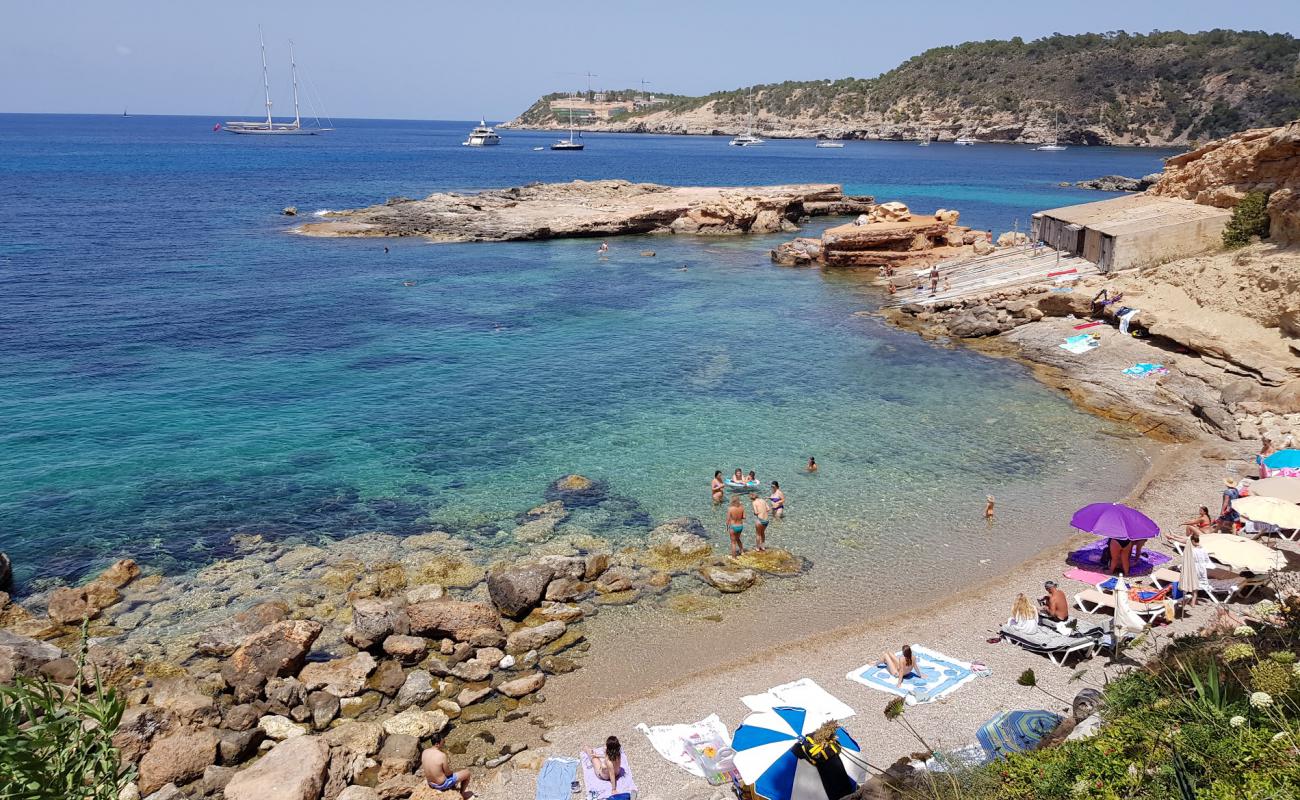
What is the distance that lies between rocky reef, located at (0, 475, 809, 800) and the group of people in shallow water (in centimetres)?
65

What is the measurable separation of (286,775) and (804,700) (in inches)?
311

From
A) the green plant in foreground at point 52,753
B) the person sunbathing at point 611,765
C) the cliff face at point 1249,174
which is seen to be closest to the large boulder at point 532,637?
the person sunbathing at point 611,765

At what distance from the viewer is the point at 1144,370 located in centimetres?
2861

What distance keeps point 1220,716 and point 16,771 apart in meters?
10.2

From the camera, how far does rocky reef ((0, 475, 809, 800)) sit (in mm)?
12391

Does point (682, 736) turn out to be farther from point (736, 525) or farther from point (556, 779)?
point (736, 525)

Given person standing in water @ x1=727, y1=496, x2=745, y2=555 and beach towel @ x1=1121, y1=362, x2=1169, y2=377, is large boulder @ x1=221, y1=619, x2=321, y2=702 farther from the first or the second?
beach towel @ x1=1121, y1=362, x2=1169, y2=377

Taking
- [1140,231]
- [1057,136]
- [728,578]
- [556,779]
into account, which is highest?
[1057,136]

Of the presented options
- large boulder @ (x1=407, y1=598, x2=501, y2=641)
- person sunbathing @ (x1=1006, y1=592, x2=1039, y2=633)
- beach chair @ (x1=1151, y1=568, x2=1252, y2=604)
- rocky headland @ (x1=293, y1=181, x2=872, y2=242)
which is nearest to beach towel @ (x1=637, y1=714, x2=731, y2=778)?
large boulder @ (x1=407, y1=598, x2=501, y2=641)

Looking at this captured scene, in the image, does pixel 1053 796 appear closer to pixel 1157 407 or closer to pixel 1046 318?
pixel 1157 407

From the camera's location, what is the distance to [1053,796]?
7965 millimetres

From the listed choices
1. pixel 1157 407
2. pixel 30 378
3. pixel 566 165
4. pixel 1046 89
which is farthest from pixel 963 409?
pixel 1046 89

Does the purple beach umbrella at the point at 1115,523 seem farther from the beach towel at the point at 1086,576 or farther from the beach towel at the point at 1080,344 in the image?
the beach towel at the point at 1080,344

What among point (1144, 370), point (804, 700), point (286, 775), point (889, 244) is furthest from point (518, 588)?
point (889, 244)
